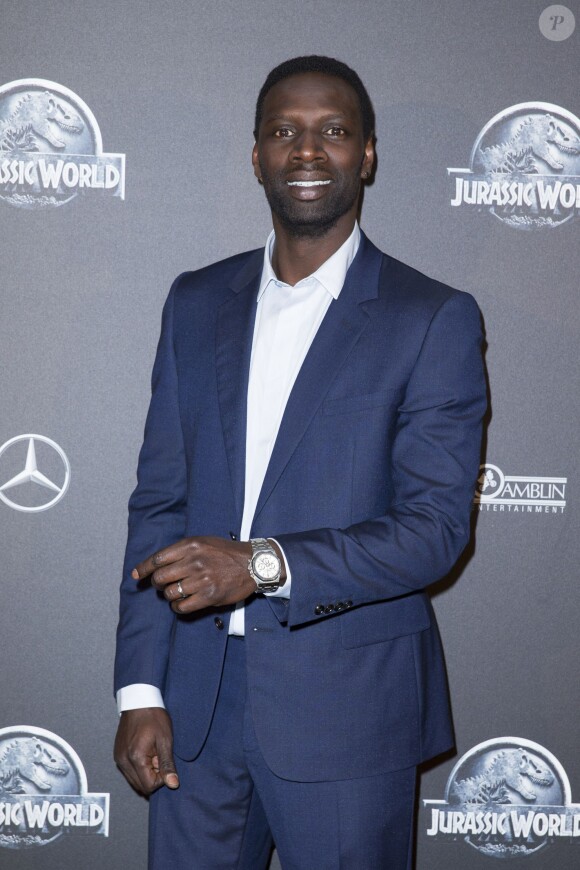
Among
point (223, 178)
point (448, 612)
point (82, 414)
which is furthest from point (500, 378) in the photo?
point (82, 414)

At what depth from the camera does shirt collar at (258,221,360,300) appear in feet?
5.90

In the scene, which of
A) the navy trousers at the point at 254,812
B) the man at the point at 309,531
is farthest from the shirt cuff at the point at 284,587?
the navy trousers at the point at 254,812

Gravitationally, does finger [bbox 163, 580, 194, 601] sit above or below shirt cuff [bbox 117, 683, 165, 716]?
above

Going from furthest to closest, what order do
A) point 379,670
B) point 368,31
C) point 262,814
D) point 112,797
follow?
point 112,797
point 368,31
point 262,814
point 379,670

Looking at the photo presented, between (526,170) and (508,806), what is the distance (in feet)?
5.47

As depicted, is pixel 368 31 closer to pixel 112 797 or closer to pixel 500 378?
pixel 500 378

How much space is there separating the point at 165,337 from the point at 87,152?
718 millimetres

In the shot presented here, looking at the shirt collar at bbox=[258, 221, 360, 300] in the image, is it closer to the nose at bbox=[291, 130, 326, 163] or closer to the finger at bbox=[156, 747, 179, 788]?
the nose at bbox=[291, 130, 326, 163]

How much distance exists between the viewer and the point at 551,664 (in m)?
2.44

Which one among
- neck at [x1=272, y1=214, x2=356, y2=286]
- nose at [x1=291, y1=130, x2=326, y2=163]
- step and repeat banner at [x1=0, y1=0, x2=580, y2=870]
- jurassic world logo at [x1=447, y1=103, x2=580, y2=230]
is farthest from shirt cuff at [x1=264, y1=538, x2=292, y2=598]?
jurassic world logo at [x1=447, y1=103, x2=580, y2=230]

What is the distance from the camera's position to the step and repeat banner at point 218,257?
2309 millimetres

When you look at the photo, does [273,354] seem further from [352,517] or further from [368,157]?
[368,157]

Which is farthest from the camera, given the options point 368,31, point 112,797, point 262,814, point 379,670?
point 112,797

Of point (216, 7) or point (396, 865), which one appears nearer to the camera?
point (396, 865)
